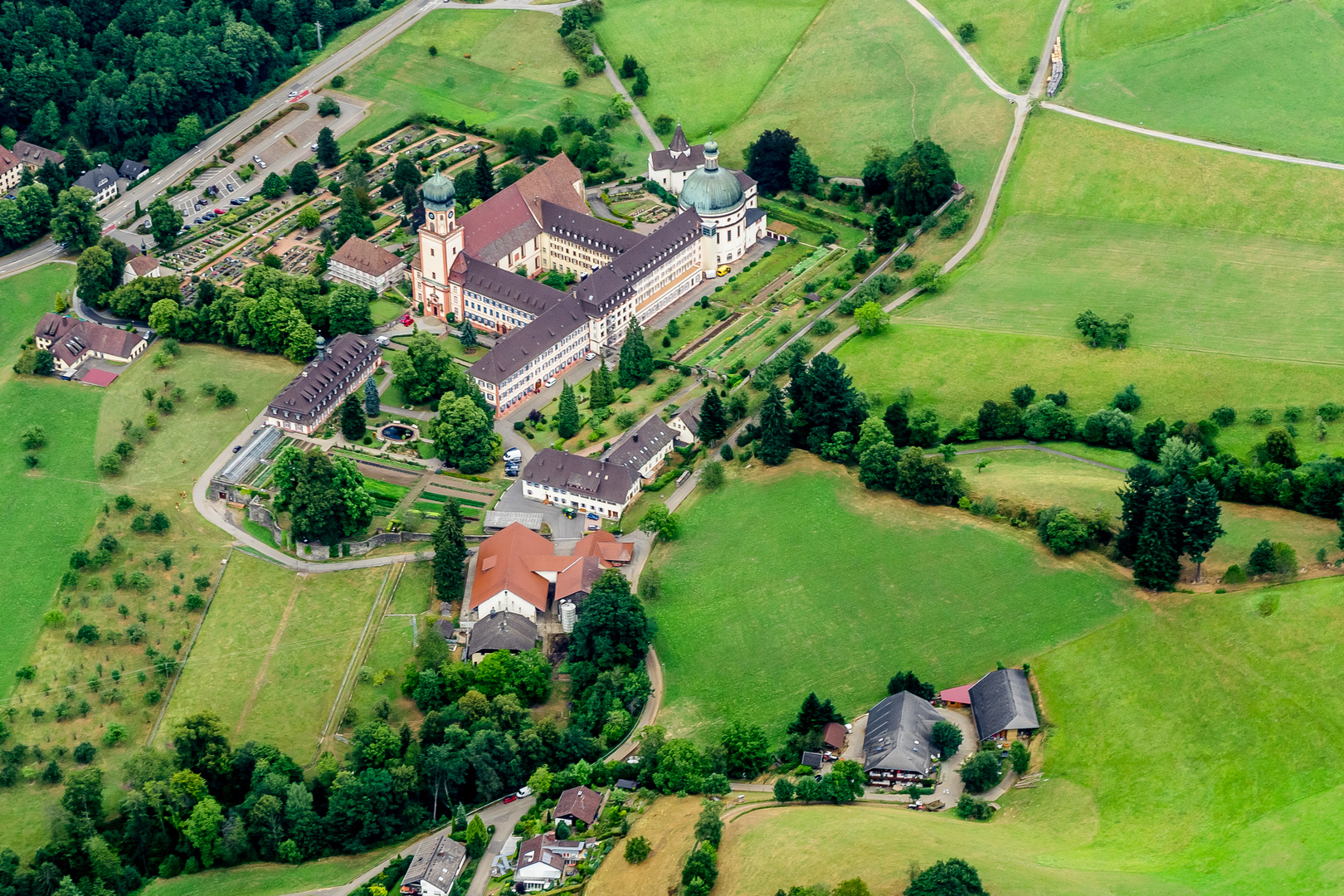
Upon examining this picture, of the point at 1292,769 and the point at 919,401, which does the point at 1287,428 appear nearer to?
the point at 919,401

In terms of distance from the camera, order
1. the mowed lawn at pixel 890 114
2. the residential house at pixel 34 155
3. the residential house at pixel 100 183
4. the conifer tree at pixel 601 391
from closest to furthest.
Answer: the conifer tree at pixel 601 391, the residential house at pixel 100 183, the residential house at pixel 34 155, the mowed lawn at pixel 890 114

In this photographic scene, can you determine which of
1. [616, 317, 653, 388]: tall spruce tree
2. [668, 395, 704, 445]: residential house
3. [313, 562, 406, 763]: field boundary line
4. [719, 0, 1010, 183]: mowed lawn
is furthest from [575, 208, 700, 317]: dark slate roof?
[313, 562, 406, 763]: field boundary line

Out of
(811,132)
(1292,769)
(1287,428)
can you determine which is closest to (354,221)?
(811,132)

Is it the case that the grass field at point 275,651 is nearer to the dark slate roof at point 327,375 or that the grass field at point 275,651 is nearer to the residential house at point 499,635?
the residential house at point 499,635

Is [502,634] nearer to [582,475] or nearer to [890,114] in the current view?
[582,475]

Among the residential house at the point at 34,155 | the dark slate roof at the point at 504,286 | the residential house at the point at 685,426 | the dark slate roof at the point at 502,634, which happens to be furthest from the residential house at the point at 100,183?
the dark slate roof at the point at 502,634
